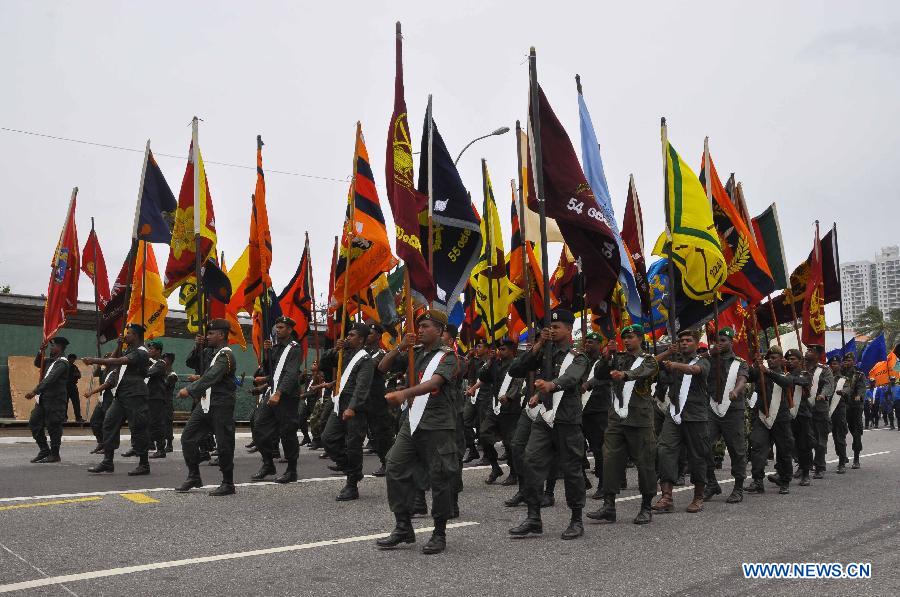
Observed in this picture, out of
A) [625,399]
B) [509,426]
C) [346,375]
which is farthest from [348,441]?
[625,399]

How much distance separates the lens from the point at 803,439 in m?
12.2

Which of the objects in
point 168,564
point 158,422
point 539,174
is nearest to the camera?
point 168,564

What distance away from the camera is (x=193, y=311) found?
59.4 feet

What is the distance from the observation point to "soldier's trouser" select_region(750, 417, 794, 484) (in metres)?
10.9

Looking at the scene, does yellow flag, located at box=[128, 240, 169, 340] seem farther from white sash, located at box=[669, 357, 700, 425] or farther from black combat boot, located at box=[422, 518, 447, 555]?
black combat boot, located at box=[422, 518, 447, 555]

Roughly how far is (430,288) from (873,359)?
16246mm

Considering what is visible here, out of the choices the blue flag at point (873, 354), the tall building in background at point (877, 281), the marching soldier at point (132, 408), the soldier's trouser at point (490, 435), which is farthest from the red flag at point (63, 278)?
the tall building in background at point (877, 281)

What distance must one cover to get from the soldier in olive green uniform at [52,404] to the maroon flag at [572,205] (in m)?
7.60

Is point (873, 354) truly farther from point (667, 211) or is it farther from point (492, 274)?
point (667, 211)

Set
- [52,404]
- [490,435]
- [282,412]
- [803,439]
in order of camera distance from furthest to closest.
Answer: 1. [52,404]
2. [803,439]
3. [490,435]
4. [282,412]

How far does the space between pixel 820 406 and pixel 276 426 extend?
779 cm

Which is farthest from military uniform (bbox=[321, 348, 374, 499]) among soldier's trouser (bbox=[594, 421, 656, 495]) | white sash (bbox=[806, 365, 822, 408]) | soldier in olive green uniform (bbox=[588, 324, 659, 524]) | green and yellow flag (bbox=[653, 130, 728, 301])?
white sash (bbox=[806, 365, 822, 408])

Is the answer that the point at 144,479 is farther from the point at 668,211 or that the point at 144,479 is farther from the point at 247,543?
the point at 668,211

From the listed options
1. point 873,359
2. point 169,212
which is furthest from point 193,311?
point 873,359
